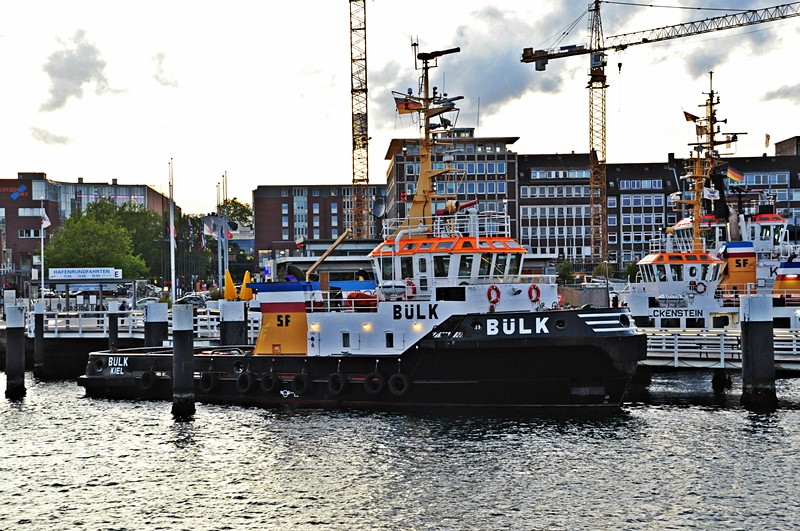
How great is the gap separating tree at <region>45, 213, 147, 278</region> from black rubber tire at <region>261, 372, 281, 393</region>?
68.6 meters

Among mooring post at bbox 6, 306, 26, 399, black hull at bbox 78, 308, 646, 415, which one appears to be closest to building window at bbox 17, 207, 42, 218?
mooring post at bbox 6, 306, 26, 399

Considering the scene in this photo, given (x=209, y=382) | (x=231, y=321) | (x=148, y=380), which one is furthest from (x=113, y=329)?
(x=209, y=382)

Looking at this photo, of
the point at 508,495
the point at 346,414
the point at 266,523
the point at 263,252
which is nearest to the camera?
the point at 266,523

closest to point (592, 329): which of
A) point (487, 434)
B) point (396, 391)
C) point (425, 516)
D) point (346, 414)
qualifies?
point (487, 434)

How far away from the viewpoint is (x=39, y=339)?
43781 millimetres

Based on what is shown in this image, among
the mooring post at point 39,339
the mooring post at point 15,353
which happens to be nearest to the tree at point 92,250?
the mooring post at point 39,339

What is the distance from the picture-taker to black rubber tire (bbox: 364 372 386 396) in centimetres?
3012

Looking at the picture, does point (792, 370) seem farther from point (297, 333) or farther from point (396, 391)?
point (297, 333)

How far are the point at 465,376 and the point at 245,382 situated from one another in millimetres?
8384

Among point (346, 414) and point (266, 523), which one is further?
point (346, 414)

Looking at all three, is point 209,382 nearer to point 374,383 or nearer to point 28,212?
point 374,383

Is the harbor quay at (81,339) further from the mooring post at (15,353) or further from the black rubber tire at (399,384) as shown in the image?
the black rubber tire at (399,384)

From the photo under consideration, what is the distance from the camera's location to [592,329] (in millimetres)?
28250

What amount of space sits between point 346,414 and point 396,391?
1861mm
